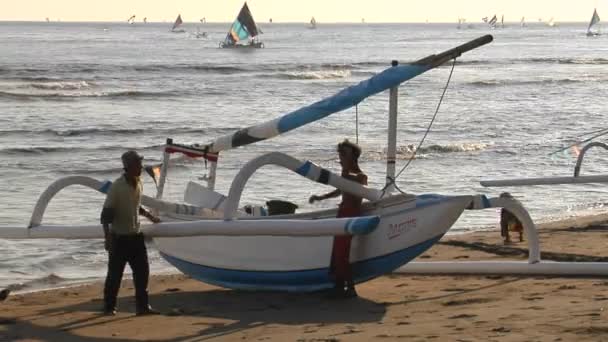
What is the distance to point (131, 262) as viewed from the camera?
8.80 meters

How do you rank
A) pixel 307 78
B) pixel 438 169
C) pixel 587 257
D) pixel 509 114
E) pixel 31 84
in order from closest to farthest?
pixel 587 257 → pixel 438 169 → pixel 509 114 → pixel 31 84 → pixel 307 78

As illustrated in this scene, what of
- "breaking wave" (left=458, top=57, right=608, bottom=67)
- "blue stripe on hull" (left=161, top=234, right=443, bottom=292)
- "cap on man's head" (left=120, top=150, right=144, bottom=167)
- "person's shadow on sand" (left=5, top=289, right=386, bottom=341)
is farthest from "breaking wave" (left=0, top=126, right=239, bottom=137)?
"breaking wave" (left=458, top=57, right=608, bottom=67)

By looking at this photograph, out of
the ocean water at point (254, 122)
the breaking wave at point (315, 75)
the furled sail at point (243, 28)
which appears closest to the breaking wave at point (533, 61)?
the ocean water at point (254, 122)

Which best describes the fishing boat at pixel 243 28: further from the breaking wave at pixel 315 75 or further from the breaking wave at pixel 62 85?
the breaking wave at pixel 62 85

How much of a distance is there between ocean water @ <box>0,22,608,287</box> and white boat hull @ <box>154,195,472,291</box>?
2.47 meters

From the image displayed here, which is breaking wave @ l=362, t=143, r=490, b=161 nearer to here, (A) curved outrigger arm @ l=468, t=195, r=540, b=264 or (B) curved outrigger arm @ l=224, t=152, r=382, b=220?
(A) curved outrigger arm @ l=468, t=195, r=540, b=264

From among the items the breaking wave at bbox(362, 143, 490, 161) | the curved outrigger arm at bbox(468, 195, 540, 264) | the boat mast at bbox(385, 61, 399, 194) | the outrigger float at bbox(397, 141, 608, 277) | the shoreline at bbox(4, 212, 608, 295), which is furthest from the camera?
the breaking wave at bbox(362, 143, 490, 161)

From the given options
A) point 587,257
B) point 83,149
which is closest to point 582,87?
point 83,149

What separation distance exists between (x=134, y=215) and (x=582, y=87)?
42654mm

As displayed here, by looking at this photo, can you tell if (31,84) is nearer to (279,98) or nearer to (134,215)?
(279,98)

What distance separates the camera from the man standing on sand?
8578mm

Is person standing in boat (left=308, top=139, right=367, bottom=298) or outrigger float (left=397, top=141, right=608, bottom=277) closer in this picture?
person standing in boat (left=308, top=139, right=367, bottom=298)

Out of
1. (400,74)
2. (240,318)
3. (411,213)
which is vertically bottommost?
(240,318)

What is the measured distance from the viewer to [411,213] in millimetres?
9016
